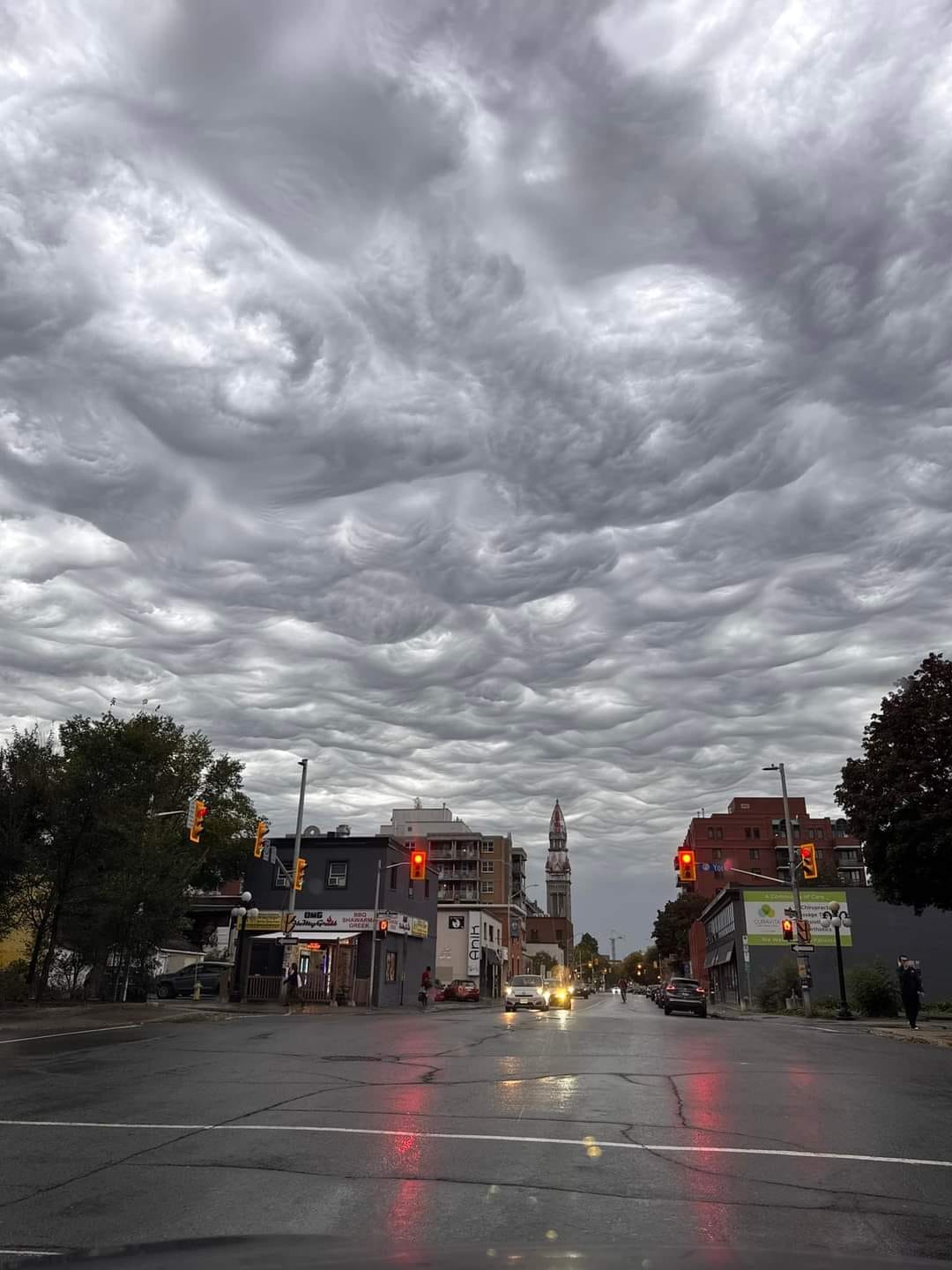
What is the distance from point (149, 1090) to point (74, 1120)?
2.22 m

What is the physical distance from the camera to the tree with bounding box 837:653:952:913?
1040 inches

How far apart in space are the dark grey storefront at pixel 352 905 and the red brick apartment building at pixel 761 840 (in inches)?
2504

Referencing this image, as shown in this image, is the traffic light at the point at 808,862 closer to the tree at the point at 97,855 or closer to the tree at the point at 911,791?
the tree at the point at 911,791

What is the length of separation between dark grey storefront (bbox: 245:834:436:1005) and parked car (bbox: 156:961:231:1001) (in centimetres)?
244

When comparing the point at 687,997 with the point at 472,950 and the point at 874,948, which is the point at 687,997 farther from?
the point at 472,950

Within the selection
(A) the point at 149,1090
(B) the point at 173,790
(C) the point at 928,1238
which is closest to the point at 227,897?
(B) the point at 173,790

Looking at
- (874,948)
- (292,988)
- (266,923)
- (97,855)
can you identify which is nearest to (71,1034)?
(97,855)

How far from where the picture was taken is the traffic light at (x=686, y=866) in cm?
3466

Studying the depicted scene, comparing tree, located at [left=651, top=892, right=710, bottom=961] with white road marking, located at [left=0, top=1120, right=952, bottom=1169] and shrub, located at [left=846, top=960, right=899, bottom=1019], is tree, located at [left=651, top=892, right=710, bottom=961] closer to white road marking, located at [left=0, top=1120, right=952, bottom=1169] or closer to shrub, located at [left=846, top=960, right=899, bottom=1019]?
shrub, located at [left=846, top=960, right=899, bottom=1019]

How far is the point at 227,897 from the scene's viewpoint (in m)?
59.2

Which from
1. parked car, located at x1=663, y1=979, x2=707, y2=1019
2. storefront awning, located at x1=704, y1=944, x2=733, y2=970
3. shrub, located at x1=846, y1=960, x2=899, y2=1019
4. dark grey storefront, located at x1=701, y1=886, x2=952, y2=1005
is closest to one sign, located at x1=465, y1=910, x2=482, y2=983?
storefront awning, located at x1=704, y1=944, x2=733, y2=970

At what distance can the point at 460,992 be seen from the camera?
6066 centimetres

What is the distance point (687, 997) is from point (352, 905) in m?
18.1

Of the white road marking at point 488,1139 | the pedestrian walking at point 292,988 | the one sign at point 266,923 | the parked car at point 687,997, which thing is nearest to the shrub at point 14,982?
the pedestrian walking at point 292,988
